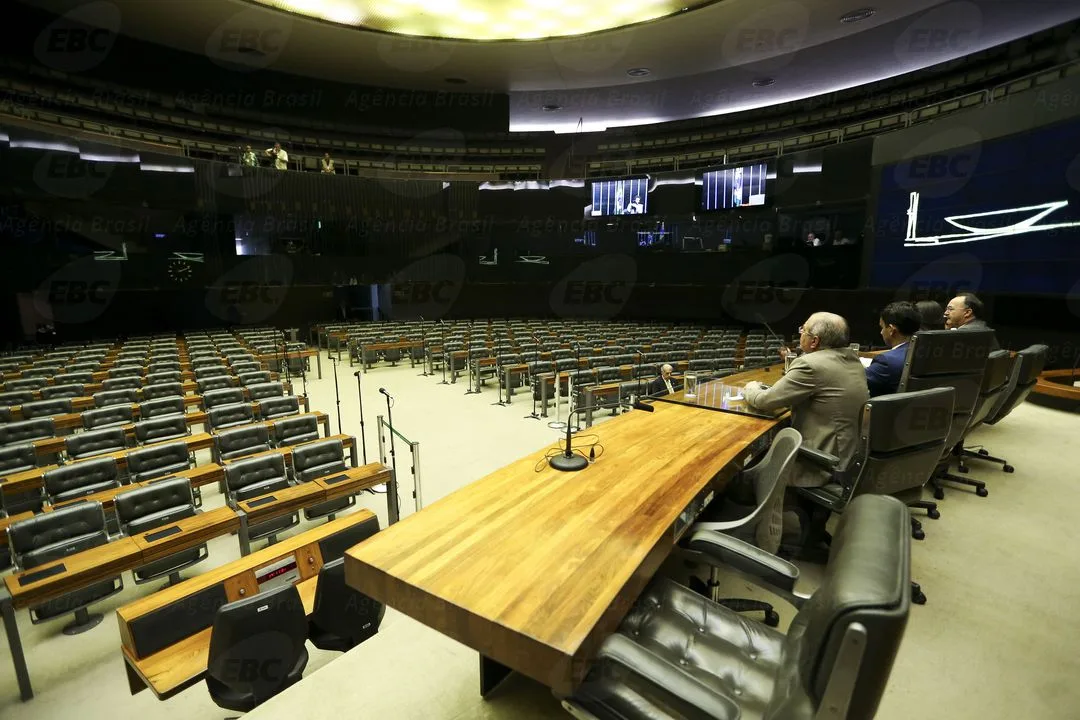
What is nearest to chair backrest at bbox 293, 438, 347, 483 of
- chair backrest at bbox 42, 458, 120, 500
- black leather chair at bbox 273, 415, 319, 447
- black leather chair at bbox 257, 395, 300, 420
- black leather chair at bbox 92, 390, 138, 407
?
black leather chair at bbox 273, 415, 319, 447

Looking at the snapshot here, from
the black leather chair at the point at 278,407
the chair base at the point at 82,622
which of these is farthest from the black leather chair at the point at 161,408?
the chair base at the point at 82,622

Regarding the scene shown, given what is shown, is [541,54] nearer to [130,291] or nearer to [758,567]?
[130,291]

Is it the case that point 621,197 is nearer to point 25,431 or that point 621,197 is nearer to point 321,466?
point 321,466

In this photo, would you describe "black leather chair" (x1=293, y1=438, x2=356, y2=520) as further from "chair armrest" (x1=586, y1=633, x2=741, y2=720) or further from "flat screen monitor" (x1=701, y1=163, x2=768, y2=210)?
"flat screen monitor" (x1=701, y1=163, x2=768, y2=210)

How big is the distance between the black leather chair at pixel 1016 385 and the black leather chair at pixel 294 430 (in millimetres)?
6259

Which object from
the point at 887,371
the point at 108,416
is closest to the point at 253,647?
the point at 887,371

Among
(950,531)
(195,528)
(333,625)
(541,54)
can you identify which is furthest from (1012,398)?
(541,54)

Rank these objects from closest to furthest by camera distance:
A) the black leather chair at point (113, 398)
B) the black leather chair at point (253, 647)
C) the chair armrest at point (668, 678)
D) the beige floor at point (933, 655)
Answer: the chair armrest at point (668, 678) → the beige floor at point (933, 655) → the black leather chair at point (253, 647) → the black leather chair at point (113, 398)

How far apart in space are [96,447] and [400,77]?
17.0 meters

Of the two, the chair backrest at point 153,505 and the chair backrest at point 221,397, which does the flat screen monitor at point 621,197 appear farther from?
the chair backrest at point 153,505

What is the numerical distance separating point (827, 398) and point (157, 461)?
5.40 metres

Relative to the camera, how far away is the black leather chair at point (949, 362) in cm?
282

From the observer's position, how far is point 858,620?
0.82 metres

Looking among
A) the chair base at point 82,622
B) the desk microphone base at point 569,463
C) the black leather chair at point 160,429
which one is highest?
the desk microphone base at point 569,463
